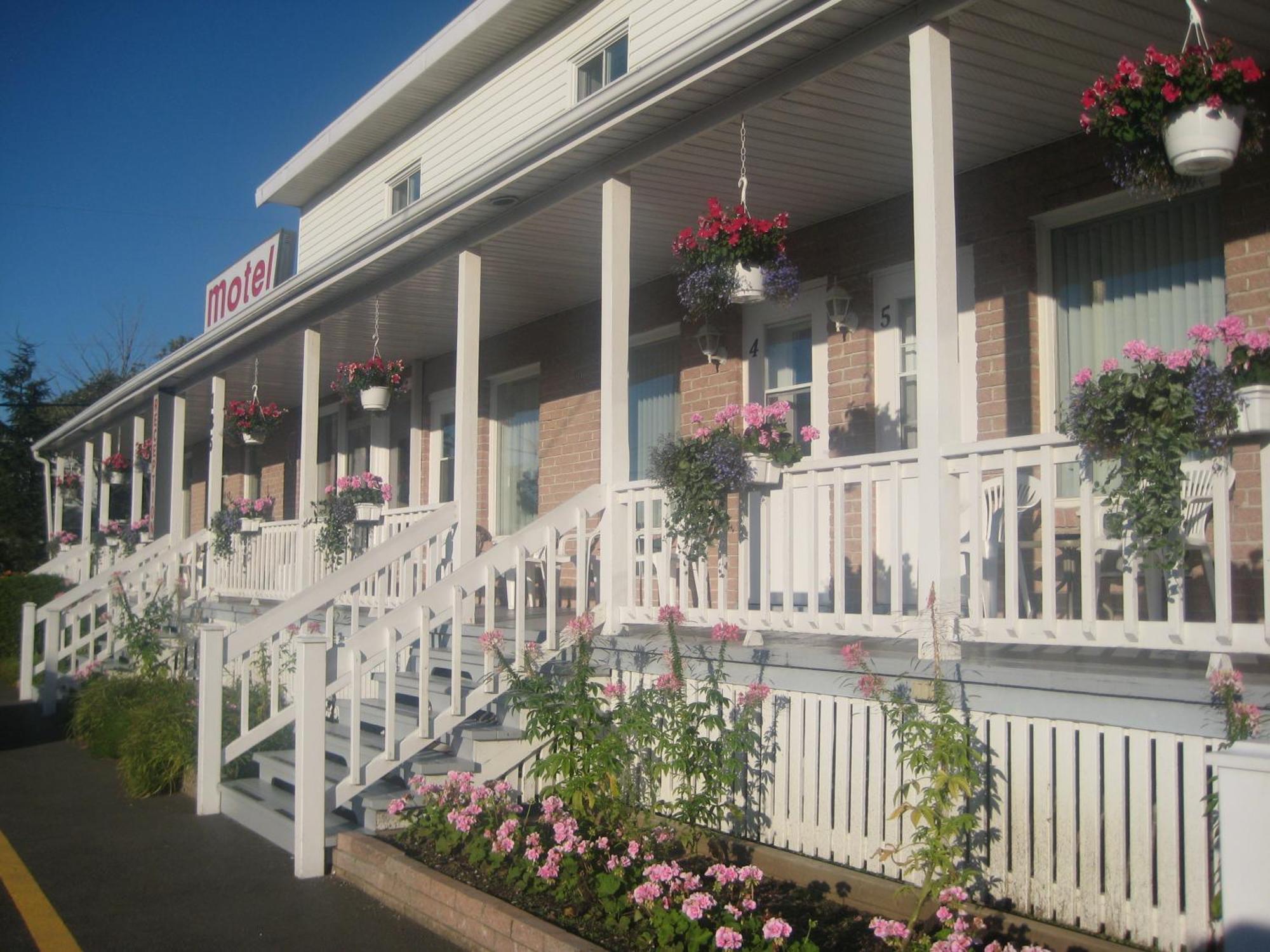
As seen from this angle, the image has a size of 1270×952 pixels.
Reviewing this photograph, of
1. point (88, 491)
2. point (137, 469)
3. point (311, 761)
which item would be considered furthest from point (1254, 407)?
point (88, 491)

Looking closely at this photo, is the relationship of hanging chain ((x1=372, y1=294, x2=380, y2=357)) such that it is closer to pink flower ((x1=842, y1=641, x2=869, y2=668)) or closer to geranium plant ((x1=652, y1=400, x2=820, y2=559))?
geranium plant ((x1=652, y1=400, x2=820, y2=559))

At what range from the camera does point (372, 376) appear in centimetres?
1112

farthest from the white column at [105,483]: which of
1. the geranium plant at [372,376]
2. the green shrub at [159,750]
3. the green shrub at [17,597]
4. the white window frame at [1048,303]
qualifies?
the white window frame at [1048,303]

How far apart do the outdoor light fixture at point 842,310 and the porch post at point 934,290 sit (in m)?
3.00

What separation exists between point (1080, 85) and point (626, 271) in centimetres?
281

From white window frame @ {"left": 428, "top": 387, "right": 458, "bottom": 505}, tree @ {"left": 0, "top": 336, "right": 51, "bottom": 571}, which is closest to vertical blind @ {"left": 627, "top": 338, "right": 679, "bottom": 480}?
white window frame @ {"left": 428, "top": 387, "right": 458, "bottom": 505}

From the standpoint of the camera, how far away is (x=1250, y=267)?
6133 millimetres

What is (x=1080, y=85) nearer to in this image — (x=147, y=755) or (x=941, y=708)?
(x=941, y=708)

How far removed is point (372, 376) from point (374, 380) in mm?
52

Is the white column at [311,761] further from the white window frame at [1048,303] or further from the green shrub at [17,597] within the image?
the green shrub at [17,597]

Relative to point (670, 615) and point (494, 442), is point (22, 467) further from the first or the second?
point (670, 615)

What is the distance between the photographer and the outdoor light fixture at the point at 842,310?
841 cm

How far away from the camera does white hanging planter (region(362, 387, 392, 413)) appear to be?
1114 centimetres

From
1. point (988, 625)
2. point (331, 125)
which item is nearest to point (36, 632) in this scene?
point (331, 125)
